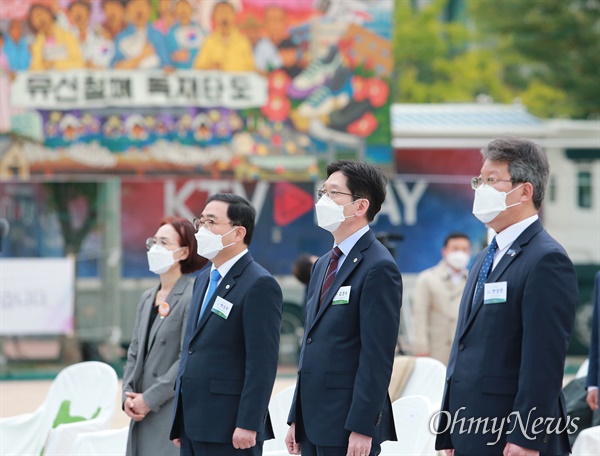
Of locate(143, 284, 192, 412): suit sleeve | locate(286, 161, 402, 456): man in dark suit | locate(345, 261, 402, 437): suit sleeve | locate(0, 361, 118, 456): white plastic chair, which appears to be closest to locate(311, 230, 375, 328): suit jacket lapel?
locate(286, 161, 402, 456): man in dark suit

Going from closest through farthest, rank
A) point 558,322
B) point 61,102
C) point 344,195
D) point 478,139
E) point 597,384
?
point 558,322 < point 344,195 < point 597,384 < point 61,102 < point 478,139

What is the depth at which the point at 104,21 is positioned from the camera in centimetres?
1291

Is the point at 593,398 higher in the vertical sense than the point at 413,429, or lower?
lower

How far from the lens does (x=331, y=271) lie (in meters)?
4.68

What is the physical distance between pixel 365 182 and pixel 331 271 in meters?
0.42

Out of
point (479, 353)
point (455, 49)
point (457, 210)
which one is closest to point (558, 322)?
point (479, 353)

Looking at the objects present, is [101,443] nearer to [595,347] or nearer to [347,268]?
[347,268]

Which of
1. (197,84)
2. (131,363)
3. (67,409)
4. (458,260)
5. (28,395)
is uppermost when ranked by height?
(197,84)

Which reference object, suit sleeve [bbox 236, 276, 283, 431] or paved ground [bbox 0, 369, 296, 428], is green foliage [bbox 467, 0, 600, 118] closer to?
paved ground [bbox 0, 369, 296, 428]

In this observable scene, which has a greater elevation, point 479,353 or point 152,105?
point 152,105

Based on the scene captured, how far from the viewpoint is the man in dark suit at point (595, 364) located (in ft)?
21.5

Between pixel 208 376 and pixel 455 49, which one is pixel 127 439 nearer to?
pixel 208 376

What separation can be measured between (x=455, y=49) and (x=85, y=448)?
2664cm

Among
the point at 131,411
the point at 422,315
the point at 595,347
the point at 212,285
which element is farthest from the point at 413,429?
the point at 422,315
